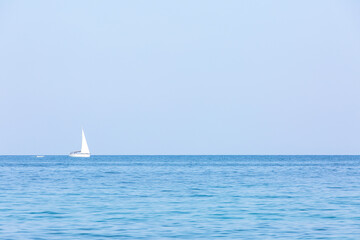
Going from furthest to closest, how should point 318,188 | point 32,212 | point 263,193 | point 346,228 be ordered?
point 318,188, point 263,193, point 32,212, point 346,228

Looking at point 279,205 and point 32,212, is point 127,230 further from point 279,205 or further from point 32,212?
point 279,205

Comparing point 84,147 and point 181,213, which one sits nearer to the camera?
point 181,213

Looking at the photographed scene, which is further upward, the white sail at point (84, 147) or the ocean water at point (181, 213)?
the white sail at point (84, 147)

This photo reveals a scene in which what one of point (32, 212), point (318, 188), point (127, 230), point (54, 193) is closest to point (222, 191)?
point (318, 188)

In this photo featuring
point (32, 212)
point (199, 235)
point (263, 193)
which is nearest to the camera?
point (199, 235)

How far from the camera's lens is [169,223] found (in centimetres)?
2664

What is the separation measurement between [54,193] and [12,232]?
17.2 meters

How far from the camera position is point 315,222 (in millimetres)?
26984

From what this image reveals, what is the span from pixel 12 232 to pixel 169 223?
6.22 metres

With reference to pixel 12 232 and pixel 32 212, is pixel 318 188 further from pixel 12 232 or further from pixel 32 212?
pixel 12 232

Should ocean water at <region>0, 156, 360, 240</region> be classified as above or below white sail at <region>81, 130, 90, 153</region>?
below

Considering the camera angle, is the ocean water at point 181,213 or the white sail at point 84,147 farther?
the white sail at point 84,147

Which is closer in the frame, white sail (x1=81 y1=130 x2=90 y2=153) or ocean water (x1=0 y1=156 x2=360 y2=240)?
ocean water (x1=0 y1=156 x2=360 y2=240)

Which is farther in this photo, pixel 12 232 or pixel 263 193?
pixel 263 193
